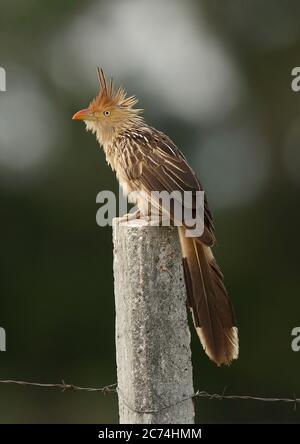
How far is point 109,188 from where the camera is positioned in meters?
10.9

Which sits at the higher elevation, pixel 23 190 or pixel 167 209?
pixel 23 190

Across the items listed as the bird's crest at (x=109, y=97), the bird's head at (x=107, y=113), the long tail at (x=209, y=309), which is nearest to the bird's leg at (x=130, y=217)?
the long tail at (x=209, y=309)

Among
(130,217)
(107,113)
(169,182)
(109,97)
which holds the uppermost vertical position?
(109,97)

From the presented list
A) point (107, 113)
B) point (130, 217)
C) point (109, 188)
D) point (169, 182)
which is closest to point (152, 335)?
point (130, 217)

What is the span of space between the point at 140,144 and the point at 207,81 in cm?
728

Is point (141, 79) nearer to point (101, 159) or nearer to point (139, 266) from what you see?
point (101, 159)

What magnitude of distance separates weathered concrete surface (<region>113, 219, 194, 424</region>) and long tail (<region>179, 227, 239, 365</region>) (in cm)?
24

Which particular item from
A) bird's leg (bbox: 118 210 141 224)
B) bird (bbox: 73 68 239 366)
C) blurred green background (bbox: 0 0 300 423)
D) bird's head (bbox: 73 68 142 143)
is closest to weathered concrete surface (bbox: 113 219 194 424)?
bird (bbox: 73 68 239 366)

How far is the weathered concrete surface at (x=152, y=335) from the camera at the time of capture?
3.83m

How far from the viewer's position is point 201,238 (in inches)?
172

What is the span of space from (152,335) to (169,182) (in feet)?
3.75

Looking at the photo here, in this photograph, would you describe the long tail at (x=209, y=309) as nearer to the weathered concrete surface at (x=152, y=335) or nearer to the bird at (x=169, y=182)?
the bird at (x=169, y=182)

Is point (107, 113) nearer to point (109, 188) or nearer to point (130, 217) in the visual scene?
point (130, 217)

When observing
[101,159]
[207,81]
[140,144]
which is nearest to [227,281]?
[101,159]
